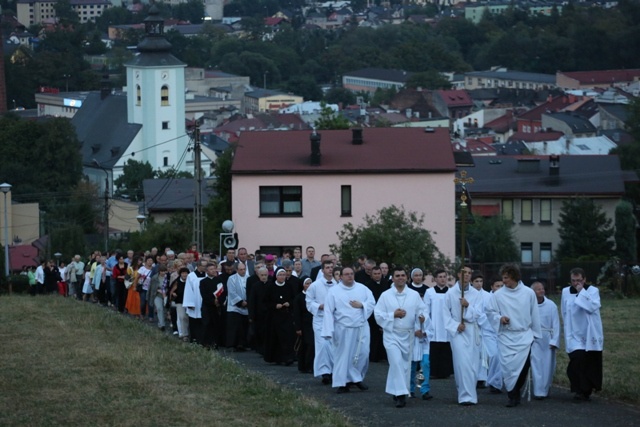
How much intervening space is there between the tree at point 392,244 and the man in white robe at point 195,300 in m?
16.6

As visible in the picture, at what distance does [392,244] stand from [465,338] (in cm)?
2385

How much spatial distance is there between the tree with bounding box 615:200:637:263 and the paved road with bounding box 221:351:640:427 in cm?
4518

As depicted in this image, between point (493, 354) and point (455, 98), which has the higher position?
point (455, 98)

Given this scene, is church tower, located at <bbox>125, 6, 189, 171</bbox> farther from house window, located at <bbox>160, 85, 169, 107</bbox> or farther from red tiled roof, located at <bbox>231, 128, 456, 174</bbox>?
red tiled roof, located at <bbox>231, 128, 456, 174</bbox>

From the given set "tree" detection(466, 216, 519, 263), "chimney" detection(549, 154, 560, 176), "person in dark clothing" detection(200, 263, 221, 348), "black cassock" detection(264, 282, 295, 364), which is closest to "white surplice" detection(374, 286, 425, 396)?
"black cassock" detection(264, 282, 295, 364)

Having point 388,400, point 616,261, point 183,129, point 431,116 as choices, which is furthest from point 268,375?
point 431,116

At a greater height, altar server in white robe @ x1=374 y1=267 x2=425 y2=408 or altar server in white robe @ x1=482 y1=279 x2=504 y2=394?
altar server in white robe @ x1=374 y1=267 x2=425 y2=408

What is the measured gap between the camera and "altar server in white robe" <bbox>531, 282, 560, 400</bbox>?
62.5 ft

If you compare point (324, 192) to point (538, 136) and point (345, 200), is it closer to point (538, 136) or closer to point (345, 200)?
point (345, 200)

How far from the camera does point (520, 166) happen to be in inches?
2820

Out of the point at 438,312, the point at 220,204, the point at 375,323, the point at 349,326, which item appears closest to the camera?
the point at 438,312

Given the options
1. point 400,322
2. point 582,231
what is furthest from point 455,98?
point 400,322

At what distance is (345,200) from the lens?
52844 millimetres

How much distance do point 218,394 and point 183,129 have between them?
4696 inches
